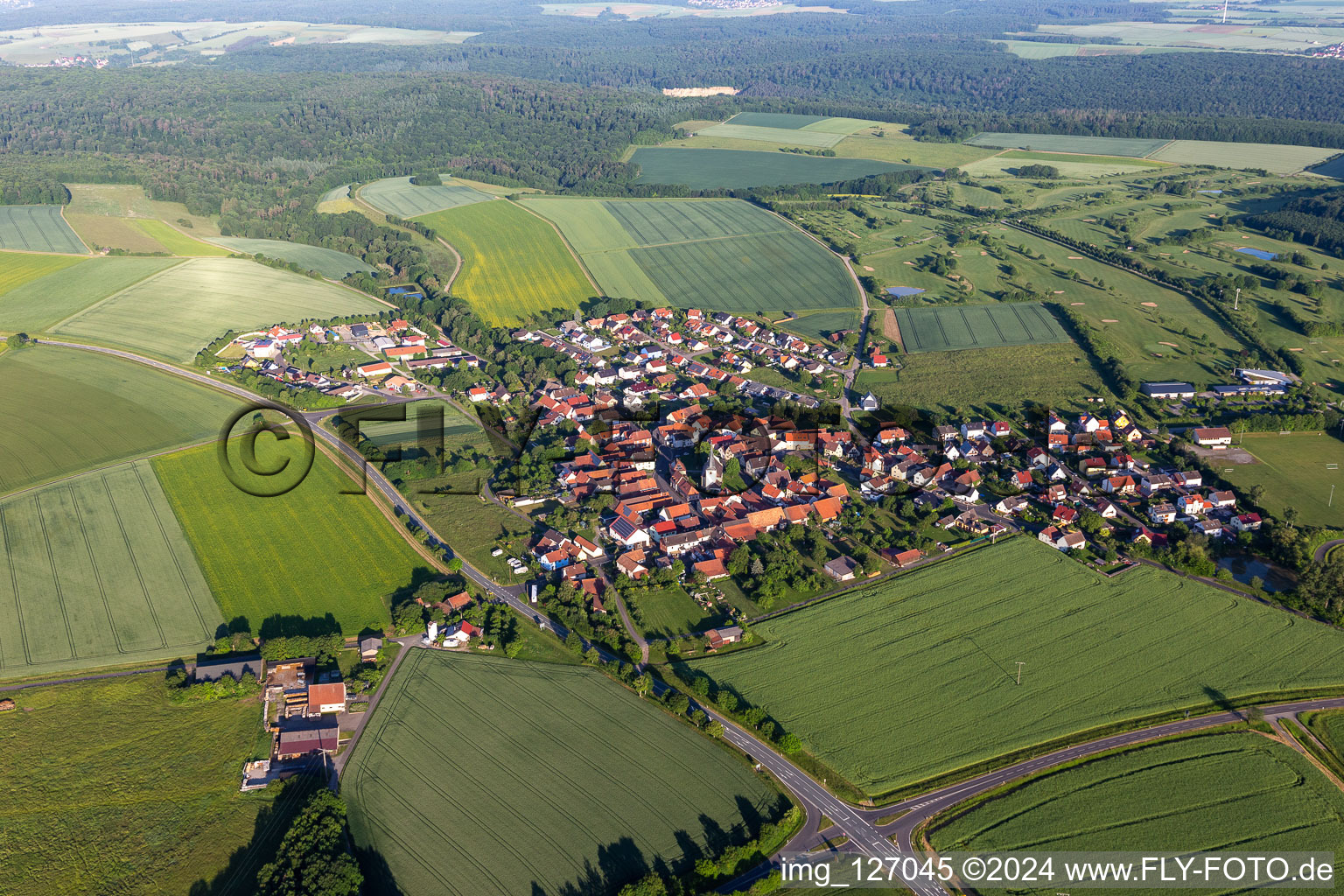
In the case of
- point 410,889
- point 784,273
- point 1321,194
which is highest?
point 1321,194

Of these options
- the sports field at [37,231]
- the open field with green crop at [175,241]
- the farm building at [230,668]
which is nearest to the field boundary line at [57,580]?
the farm building at [230,668]

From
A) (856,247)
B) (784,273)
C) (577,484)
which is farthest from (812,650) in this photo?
(856,247)

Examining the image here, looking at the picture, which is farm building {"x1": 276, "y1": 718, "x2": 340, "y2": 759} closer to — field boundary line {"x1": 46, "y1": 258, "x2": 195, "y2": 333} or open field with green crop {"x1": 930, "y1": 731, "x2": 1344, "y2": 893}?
open field with green crop {"x1": 930, "y1": 731, "x2": 1344, "y2": 893}

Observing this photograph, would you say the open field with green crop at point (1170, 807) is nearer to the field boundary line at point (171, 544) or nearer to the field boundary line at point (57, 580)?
the field boundary line at point (171, 544)

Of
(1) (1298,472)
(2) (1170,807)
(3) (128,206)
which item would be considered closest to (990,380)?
(1) (1298,472)

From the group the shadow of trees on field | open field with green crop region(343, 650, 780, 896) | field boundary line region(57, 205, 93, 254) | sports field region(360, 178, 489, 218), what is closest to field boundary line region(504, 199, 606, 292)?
sports field region(360, 178, 489, 218)

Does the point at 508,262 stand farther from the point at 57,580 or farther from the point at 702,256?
the point at 57,580

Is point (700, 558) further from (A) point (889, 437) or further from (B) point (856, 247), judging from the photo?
(B) point (856, 247)
